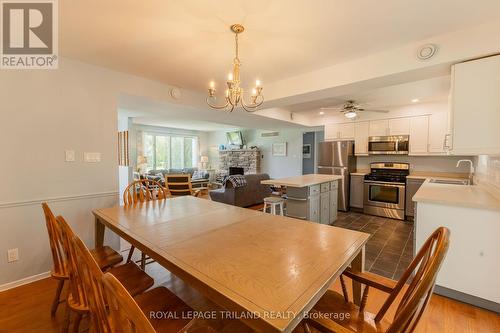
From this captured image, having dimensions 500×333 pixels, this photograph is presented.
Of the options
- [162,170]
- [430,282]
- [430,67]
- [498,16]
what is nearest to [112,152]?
[430,282]

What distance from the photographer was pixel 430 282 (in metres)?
0.74

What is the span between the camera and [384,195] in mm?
4730

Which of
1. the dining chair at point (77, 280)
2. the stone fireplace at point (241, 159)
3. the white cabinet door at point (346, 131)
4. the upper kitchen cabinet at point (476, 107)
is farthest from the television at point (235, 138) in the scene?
the dining chair at point (77, 280)

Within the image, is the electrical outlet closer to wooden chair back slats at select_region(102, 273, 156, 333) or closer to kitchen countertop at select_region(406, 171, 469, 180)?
wooden chair back slats at select_region(102, 273, 156, 333)

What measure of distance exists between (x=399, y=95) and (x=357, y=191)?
2.21 meters

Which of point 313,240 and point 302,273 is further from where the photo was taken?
point 313,240

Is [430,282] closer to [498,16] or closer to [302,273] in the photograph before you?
[302,273]

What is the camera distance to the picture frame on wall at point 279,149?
27.3ft

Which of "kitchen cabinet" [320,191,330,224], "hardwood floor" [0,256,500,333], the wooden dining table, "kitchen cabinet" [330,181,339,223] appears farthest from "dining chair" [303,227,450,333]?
"kitchen cabinet" [330,181,339,223]

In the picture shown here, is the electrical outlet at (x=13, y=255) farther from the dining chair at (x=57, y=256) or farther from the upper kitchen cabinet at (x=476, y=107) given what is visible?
the upper kitchen cabinet at (x=476, y=107)

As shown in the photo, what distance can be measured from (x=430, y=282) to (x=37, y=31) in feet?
10.7

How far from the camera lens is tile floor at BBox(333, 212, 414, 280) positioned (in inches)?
104

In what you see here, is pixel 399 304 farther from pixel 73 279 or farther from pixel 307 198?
pixel 307 198

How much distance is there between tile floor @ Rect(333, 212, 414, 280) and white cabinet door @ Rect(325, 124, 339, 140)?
2.06 metres
